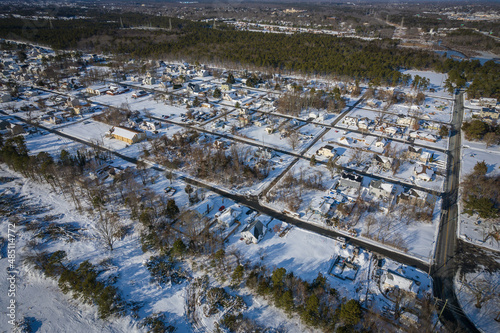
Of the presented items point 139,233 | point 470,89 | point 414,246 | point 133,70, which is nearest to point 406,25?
point 470,89

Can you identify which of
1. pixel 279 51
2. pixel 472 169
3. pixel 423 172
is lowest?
pixel 472 169

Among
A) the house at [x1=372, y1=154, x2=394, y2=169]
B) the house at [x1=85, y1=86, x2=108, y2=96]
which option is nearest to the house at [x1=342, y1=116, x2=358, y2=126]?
the house at [x1=372, y1=154, x2=394, y2=169]

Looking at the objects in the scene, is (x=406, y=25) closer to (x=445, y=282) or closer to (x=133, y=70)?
(x=133, y=70)

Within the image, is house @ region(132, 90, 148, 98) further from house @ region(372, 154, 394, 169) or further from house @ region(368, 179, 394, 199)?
house @ region(368, 179, 394, 199)

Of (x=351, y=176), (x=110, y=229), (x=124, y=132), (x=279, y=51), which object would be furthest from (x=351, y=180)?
(x=279, y=51)

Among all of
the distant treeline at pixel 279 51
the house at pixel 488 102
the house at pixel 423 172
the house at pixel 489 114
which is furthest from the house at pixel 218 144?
the house at pixel 488 102

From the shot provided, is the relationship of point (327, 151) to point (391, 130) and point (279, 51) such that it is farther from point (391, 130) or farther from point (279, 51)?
point (279, 51)
